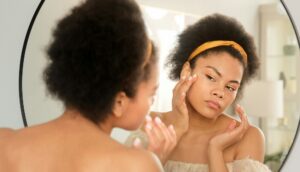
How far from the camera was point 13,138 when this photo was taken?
37.4 inches

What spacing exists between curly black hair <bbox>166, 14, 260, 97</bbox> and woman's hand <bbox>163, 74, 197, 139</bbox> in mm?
30

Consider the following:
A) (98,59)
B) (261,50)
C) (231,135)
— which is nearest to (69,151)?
(98,59)

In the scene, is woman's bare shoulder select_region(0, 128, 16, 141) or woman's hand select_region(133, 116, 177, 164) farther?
woman's hand select_region(133, 116, 177, 164)

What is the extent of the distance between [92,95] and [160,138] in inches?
12.4

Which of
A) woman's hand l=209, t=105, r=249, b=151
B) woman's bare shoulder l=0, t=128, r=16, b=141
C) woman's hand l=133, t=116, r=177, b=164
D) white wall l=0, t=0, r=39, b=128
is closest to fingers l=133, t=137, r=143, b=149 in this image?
woman's hand l=133, t=116, r=177, b=164

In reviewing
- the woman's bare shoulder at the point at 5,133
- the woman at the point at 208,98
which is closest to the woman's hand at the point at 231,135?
the woman at the point at 208,98

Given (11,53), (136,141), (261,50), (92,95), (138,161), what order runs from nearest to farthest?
(138,161) → (92,95) → (136,141) → (261,50) → (11,53)

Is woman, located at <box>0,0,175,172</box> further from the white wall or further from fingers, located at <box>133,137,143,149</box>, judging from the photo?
the white wall

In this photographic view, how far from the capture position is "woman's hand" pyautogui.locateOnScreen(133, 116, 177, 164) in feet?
3.87

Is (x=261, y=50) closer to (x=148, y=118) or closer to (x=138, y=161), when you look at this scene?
(x=148, y=118)

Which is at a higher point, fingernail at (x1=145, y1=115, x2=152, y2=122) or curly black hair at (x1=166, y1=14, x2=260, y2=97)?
curly black hair at (x1=166, y1=14, x2=260, y2=97)

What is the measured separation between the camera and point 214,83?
3.99 feet

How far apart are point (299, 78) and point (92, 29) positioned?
73 centimetres

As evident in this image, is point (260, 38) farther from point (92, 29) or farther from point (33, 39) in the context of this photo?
point (33, 39)
